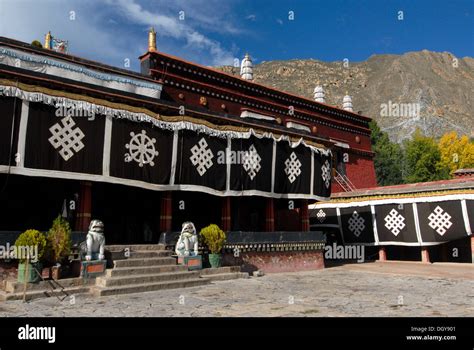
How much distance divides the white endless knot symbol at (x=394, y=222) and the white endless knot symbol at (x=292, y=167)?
702cm

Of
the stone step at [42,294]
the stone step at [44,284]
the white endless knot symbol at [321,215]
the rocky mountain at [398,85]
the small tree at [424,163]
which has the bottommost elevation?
the stone step at [42,294]

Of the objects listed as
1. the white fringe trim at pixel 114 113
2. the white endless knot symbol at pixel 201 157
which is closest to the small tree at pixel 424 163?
the white fringe trim at pixel 114 113

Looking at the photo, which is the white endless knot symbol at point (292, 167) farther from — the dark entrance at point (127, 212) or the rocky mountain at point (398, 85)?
the rocky mountain at point (398, 85)

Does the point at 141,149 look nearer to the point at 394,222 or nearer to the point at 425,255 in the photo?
the point at 394,222

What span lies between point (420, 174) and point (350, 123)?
1947 cm

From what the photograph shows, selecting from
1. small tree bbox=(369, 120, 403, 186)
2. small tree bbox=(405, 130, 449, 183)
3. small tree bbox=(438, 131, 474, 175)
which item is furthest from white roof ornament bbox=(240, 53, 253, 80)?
small tree bbox=(438, 131, 474, 175)

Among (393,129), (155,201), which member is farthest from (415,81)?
(155,201)

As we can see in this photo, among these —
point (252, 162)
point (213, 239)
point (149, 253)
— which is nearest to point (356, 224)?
point (252, 162)

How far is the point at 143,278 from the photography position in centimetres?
1003

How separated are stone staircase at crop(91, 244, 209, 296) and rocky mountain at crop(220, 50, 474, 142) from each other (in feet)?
278

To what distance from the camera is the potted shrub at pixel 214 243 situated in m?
12.5

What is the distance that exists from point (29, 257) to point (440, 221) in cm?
1716
